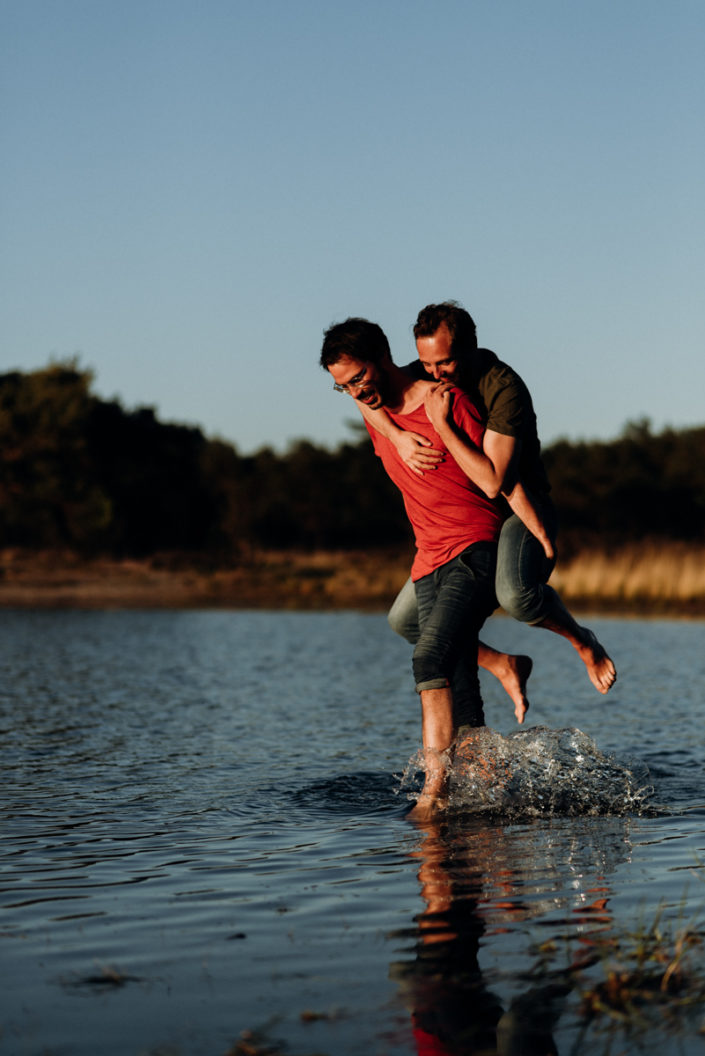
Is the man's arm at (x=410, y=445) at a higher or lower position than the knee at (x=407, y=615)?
higher

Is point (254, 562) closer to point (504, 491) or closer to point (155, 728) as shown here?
point (155, 728)

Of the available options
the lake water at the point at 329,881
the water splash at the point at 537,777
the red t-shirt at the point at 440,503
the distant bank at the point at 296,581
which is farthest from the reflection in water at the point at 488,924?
the distant bank at the point at 296,581

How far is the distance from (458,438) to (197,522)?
1616 inches

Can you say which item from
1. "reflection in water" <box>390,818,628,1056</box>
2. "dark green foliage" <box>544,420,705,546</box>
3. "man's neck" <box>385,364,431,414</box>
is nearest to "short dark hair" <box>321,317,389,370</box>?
"man's neck" <box>385,364,431,414</box>

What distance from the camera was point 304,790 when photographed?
5.75 m

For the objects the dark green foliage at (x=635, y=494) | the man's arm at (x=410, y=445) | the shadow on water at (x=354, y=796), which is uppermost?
the dark green foliage at (x=635, y=494)

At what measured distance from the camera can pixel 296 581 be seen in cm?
3145

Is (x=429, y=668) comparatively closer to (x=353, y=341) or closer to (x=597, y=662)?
(x=597, y=662)

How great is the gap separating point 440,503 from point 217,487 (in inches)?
1719

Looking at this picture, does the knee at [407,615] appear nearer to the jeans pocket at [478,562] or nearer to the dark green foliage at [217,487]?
the jeans pocket at [478,562]

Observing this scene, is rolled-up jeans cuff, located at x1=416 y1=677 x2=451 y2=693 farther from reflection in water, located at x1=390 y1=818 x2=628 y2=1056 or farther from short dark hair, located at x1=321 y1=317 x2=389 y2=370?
short dark hair, located at x1=321 y1=317 x2=389 y2=370

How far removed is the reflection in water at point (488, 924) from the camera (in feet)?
8.55

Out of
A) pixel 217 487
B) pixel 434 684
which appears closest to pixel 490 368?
pixel 434 684

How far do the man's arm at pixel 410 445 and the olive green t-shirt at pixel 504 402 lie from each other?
0.77ft
